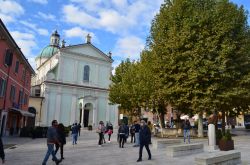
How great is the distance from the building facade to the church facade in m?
16.9

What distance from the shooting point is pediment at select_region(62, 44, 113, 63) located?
56.9 metres

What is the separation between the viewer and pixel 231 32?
86.2ft

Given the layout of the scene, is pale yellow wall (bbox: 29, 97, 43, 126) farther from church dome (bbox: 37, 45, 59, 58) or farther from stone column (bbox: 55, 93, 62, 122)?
church dome (bbox: 37, 45, 59, 58)

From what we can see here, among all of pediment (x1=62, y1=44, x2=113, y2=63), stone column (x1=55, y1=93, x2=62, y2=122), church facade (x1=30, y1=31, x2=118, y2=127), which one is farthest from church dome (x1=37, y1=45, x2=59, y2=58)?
stone column (x1=55, y1=93, x2=62, y2=122)

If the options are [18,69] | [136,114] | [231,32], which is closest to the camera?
[231,32]

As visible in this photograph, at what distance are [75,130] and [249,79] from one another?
16214 mm

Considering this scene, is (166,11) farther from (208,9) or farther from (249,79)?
(249,79)

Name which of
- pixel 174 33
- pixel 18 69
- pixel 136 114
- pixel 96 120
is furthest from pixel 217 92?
pixel 96 120

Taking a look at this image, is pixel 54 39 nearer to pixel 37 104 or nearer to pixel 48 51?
pixel 48 51

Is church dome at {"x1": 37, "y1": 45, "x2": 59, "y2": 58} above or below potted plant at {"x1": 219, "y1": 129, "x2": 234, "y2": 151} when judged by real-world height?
above

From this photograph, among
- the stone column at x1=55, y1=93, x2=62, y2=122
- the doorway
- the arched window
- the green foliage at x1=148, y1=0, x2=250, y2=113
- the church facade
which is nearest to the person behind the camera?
the green foliage at x1=148, y1=0, x2=250, y2=113

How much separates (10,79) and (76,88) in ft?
90.4

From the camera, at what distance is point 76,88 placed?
2208 inches

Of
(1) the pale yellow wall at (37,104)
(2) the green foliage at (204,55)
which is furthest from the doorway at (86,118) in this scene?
(2) the green foliage at (204,55)
